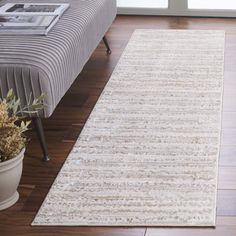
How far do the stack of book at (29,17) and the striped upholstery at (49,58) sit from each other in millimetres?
36

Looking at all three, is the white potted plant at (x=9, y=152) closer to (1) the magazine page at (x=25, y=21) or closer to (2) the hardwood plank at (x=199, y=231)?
(2) the hardwood plank at (x=199, y=231)

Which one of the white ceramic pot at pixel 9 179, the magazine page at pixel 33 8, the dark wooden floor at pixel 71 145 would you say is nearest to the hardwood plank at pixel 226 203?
the dark wooden floor at pixel 71 145

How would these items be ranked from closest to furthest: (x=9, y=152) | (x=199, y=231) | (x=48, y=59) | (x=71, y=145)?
1. (x=199, y=231)
2. (x=9, y=152)
3. (x=48, y=59)
4. (x=71, y=145)

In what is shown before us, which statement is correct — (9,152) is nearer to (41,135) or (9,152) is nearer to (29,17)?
(41,135)

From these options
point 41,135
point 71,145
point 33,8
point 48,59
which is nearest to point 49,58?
point 48,59

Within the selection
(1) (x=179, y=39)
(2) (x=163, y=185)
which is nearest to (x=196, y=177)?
(2) (x=163, y=185)

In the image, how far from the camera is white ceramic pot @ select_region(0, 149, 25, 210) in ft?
6.45

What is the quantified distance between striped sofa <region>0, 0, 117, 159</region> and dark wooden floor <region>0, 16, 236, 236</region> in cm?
15

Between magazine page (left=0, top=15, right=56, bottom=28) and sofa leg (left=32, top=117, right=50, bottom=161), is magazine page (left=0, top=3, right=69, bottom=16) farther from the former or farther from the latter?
sofa leg (left=32, top=117, right=50, bottom=161)

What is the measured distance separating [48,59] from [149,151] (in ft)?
1.95

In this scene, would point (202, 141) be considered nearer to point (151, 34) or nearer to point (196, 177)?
point (196, 177)

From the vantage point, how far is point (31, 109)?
2273mm

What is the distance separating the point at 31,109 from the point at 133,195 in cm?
57

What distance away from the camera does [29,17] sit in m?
2.75
